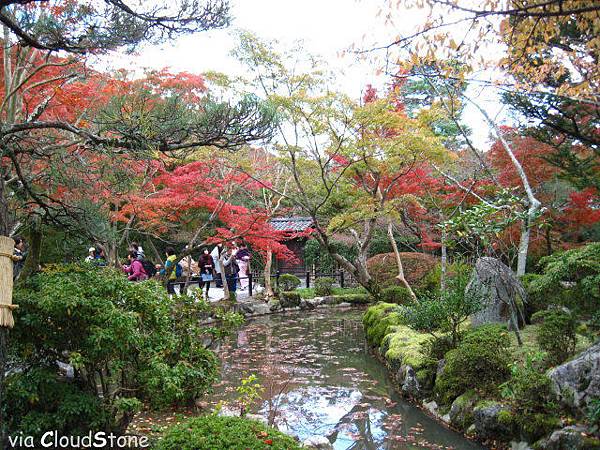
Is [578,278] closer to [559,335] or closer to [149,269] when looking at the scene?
[559,335]

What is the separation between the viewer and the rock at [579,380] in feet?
14.9

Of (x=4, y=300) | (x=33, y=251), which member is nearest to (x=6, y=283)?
(x=4, y=300)

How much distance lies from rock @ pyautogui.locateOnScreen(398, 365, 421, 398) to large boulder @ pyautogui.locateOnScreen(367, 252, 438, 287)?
798cm

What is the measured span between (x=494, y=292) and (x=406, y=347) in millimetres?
1905

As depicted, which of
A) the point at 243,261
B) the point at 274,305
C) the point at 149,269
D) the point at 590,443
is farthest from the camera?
the point at 243,261

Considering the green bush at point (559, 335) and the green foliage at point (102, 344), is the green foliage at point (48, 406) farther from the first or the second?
the green bush at point (559, 335)

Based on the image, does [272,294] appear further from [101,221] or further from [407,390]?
[101,221]

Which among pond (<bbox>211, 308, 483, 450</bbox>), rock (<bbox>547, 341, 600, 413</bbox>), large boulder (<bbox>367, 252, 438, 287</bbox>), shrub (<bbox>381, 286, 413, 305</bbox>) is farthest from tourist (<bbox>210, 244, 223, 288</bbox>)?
rock (<bbox>547, 341, 600, 413</bbox>)

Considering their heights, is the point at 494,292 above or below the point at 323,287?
above

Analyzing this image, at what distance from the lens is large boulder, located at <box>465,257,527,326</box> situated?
7.77 meters

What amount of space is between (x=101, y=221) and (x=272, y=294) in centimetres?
1118

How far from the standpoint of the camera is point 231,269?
49.5 ft

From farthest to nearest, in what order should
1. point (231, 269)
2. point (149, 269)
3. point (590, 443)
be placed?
point (231, 269) < point (149, 269) < point (590, 443)

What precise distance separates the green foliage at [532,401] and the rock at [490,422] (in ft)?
0.50
